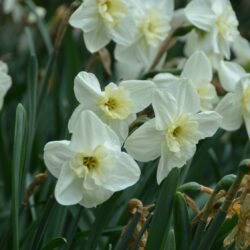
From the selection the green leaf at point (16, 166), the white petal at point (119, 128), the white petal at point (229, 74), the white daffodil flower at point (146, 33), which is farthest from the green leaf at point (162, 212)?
the white daffodil flower at point (146, 33)

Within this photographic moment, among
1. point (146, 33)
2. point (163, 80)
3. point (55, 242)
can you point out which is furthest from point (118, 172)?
point (146, 33)

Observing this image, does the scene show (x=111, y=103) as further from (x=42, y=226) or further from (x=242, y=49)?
(x=242, y=49)

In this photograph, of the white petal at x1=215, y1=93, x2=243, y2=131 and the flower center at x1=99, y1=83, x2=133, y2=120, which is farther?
the white petal at x1=215, y1=93, x2=243, y2=131

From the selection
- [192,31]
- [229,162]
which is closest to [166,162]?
[192,31]

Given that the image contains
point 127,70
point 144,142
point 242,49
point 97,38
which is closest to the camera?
point 144,142

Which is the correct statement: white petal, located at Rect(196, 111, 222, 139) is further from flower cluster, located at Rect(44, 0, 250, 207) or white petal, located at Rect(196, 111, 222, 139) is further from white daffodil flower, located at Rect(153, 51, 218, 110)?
white daffodil flower, located at Rect(153, 51, 218, 110)

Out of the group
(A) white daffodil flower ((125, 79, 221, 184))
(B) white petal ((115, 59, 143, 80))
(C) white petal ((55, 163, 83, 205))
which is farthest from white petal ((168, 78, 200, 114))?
(B) white petal ((115, 59, 143, 80))

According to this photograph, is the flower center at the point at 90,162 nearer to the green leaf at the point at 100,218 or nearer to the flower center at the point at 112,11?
the green leaf at the point at 100,218
